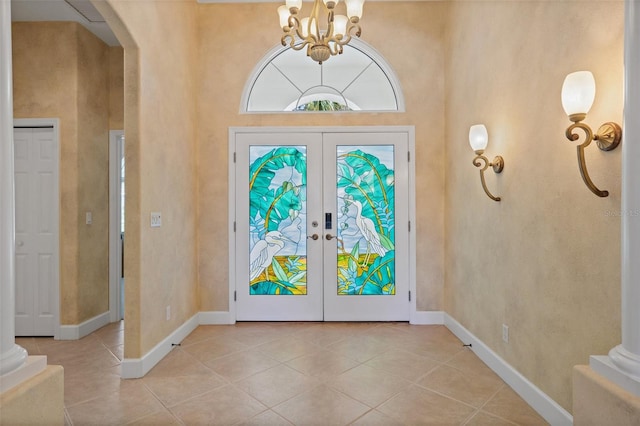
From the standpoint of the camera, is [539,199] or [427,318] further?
[427,318]

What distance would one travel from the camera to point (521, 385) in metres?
2.26

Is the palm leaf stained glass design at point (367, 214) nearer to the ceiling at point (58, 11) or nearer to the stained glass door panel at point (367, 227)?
the stained glass door panel at point (367, 227)

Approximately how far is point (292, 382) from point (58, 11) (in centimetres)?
388

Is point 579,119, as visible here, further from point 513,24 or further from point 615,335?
point 513,24

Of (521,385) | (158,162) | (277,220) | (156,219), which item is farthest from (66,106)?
(521,385)

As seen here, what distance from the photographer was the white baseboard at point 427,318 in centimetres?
375

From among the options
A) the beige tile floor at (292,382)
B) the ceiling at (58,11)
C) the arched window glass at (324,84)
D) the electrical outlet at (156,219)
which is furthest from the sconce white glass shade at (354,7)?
the beige tile floor at (292,382)

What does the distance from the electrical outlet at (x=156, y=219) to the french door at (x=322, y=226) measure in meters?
1.01

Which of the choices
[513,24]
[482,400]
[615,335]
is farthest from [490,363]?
[513,24]

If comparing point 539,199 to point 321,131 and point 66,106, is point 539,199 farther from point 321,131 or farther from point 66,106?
point 66,106

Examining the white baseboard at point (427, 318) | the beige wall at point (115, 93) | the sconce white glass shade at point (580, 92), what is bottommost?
the white baseboard at point (427, 318)

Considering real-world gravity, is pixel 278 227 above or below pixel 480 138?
below

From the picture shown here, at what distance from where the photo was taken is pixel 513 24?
2.39 meters

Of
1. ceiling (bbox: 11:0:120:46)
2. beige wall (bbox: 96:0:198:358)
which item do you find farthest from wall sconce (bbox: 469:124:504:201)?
ceiling (bbox: 11:0:120:46)
